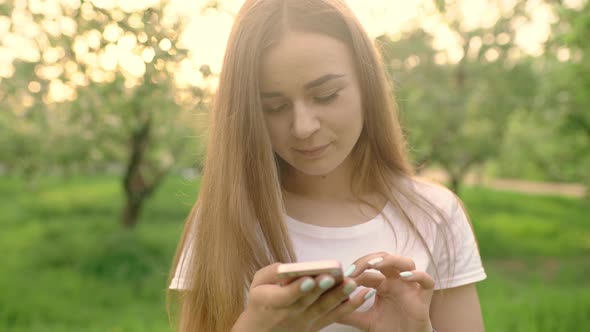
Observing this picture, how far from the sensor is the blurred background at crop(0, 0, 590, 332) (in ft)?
13.3

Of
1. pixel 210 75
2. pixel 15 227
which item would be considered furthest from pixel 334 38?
pixel 15 227

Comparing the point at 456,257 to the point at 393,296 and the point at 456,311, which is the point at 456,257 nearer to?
the point at 456,311

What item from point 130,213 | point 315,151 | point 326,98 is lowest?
point 130,213

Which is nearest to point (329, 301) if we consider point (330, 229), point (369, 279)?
point (369, 279)

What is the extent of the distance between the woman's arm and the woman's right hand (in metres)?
0.41

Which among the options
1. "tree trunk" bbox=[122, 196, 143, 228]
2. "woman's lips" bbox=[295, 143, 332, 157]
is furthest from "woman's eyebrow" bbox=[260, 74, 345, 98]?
"tree trunk" bbox=[122, 196, 143, 228]

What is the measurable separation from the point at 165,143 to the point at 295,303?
641 centimetres

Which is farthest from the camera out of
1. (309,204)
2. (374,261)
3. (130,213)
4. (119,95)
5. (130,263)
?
(130,213)

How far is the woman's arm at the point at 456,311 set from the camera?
1.83 meters

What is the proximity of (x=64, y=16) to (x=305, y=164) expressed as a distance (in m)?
2.56

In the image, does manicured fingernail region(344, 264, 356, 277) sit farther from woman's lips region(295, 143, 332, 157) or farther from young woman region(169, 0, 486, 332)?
woman's lips region(295, 143, 332, 157)

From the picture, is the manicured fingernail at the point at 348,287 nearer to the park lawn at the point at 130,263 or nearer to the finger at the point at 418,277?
the finger at the point at 418,277

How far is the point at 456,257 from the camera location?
185 centimetres

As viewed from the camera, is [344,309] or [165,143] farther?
[165,143]
